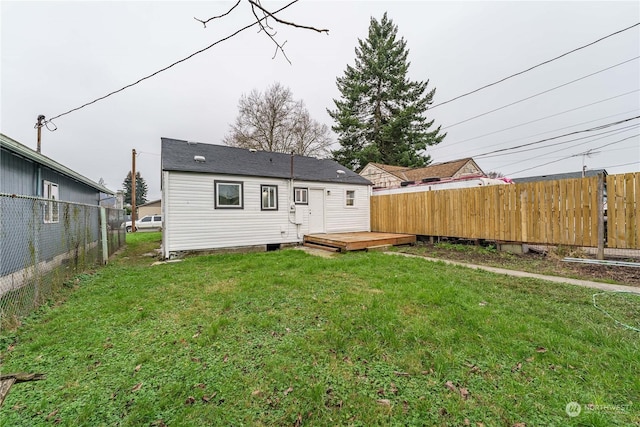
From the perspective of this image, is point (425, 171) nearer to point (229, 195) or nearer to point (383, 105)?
point (383, 105)

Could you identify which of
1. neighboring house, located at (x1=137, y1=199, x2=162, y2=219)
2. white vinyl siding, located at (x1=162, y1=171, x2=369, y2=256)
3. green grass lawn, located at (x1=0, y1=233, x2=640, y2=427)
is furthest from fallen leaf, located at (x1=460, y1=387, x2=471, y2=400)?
neighboring house, located at (x1=137, y1=199, x2=162, y2=219)

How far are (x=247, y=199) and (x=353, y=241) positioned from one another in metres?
4.20

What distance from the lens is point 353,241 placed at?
8.70 metres

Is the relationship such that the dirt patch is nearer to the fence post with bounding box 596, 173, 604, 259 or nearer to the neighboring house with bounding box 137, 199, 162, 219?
the fence post with bounding box 596, 173, 604, 259

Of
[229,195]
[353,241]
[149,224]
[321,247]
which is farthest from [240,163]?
[149,224]

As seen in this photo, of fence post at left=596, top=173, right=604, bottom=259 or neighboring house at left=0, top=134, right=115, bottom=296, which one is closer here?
neighboring house at left=0, top=134, right=115, bottom=296

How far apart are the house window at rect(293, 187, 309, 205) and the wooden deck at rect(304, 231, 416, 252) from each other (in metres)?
1.45

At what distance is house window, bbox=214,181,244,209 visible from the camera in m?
8.66

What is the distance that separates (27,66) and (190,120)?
42.0 ft

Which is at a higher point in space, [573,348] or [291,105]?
[291,105]

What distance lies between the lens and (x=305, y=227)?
34.8 feet

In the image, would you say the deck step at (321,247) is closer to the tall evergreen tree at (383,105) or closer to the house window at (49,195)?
the house window at (49,195)

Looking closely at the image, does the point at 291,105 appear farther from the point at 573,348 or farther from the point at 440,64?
the point at 573,348

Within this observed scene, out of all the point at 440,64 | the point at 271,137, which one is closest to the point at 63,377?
the point at 440,64
